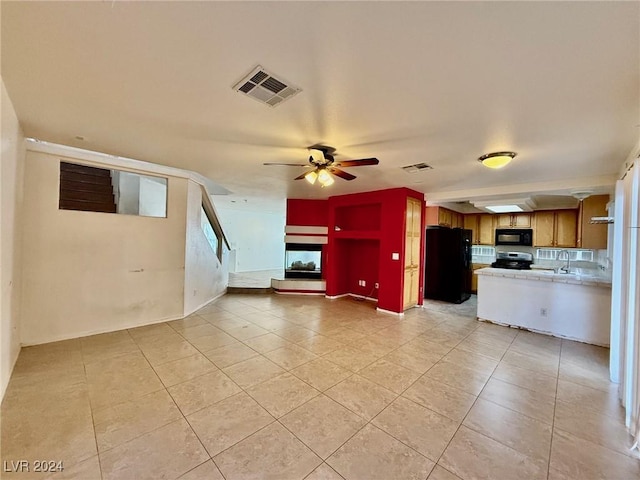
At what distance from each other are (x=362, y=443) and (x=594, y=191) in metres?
5.01

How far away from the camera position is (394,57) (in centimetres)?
146

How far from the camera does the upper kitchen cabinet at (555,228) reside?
226 inches

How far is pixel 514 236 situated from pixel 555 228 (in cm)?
79

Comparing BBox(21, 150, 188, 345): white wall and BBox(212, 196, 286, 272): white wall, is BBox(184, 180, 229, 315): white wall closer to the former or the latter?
BBox(21, 150, 188, 345): white wall

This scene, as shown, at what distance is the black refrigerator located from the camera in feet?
20.1

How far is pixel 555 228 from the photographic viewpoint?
19.6ft

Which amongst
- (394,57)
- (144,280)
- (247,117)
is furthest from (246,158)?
(144,280)

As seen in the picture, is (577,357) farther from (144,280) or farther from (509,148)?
(144,280)

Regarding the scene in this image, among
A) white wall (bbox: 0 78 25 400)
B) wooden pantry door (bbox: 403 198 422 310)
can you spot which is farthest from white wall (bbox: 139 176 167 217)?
wooden pantry door (bbox: 403 198 422 310)

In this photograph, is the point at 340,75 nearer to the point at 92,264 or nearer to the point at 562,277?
the point at 92,264

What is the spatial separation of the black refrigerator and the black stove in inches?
28.7

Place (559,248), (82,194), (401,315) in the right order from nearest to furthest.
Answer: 1. (82,194)
2. (401,315)
3. (559,248)

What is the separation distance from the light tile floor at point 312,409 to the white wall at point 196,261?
3.61 ft

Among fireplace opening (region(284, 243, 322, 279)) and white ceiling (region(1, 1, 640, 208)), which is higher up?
white ceiling (region(1, 1, 640, 208))
